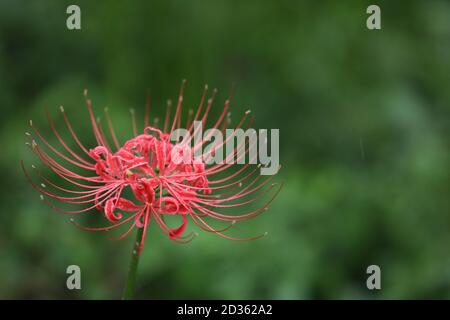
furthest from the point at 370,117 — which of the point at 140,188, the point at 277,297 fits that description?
the point at 140,188

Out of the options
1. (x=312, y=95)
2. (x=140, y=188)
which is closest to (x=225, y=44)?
(x=312, y=95)

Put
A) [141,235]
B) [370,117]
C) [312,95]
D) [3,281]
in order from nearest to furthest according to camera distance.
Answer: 1. [141,235]
2. [3,281]
3. [370,117]
4. [312,95]

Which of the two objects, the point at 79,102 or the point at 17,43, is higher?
the point at 17,43

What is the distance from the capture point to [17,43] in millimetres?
5895

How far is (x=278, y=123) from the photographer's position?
18.8 ft

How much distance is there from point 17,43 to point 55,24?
347 millimetres

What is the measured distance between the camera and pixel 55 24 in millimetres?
5977

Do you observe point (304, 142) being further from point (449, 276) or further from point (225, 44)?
point (449, 276)

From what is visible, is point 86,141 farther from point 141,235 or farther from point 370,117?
point 141,235

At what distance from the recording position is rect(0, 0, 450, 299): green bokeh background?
4.12 meters

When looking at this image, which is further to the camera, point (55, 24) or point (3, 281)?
point (55, 24)

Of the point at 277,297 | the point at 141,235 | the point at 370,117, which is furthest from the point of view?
the point at 370,117

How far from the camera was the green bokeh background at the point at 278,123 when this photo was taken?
4.12 meters

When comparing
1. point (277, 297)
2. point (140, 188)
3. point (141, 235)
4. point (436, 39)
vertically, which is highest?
point (436, 39)
